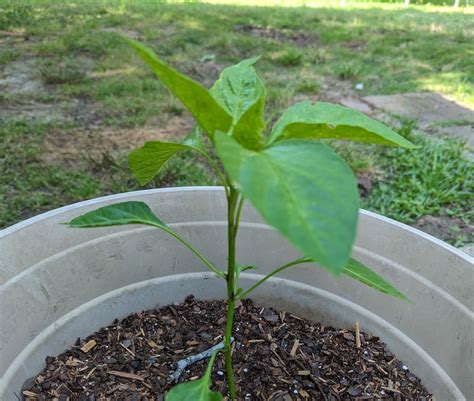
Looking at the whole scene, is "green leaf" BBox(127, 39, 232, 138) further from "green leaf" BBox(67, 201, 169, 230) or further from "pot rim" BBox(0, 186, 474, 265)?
"pot rim" BBox(0, 186, 474, 265)

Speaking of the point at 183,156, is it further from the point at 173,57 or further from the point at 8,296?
the point at 173,57

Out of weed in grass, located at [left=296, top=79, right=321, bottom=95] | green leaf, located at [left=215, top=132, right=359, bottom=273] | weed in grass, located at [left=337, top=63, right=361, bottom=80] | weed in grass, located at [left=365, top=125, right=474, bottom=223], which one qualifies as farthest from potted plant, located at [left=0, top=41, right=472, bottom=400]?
weed in grass, located at [left=337, top=63, right=361, bottom=80]

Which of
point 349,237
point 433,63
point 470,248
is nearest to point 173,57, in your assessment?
point 433,63

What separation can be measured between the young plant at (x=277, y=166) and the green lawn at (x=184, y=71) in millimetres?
1055

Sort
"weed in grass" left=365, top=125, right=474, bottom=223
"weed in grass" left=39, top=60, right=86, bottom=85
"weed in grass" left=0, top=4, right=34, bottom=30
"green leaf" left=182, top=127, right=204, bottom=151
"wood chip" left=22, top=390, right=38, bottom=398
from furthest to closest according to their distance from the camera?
"weed in grass" left=0, top=4, right=34, bottom=30 < "weed in grass" left=39, top=60, right=86, bottom=85 < "weed in grass" left=365, top=125, right=474, bottom=223 < "wood chip" left=22, top=390, right=38, bottom=398 < "green leaf" left=182, top=127, right=204, bottom=151

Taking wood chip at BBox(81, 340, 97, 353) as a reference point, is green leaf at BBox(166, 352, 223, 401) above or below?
above

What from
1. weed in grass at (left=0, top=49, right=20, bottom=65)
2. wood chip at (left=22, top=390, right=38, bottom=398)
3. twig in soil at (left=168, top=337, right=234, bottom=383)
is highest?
weed in grass at (left=0, top=49, right=20, bottom=65)

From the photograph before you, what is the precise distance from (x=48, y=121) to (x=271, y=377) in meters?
1.68

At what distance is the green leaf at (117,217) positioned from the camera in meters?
0.72

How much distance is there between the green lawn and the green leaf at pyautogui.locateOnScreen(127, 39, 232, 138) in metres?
1.19

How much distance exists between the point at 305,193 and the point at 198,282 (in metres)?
0.75

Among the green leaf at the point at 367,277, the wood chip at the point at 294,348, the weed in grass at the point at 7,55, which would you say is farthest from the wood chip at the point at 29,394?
the weed in grass at the point at 7,55

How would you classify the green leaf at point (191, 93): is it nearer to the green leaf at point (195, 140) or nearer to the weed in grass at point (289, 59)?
the green leaf at point (195, 140)

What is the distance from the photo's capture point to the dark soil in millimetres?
924
